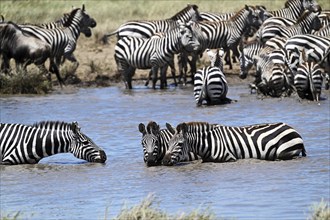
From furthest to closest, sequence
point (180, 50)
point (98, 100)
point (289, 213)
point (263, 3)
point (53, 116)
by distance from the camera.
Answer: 1. point (263, 3)
2. point (180, 50)
3. point (98, 100)
4. point (53, 116)
5. point (289, 213)

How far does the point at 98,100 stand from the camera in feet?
70.6

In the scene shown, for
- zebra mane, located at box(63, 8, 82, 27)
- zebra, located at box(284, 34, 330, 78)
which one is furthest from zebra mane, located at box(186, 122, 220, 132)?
zebra mane, located at box(63, 8, 82, 27)

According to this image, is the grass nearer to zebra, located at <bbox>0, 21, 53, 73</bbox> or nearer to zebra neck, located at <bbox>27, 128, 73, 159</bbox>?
zebra, located at <bbox>0, 21, 53, 73</bbox>

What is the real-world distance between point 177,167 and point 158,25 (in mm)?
12683

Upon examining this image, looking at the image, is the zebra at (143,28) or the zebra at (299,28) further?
the zebra at (143,28)

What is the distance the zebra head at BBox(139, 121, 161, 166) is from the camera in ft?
43.8

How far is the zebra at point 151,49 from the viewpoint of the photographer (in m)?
23.3

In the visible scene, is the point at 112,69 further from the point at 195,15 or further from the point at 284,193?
the point at 284,193

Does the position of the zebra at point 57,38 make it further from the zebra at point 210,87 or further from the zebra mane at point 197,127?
the zebra mane at point 197,127

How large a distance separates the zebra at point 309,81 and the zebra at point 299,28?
4304mm

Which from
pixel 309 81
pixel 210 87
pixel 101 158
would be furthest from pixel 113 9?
pixel 101 158

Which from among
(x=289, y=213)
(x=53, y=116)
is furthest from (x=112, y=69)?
(x=289, y=213)

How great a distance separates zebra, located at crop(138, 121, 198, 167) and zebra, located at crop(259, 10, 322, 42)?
38.2 ft

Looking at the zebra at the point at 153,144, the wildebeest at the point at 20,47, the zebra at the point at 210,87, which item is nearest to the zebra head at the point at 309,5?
the wildebeest at the point at 20,47
